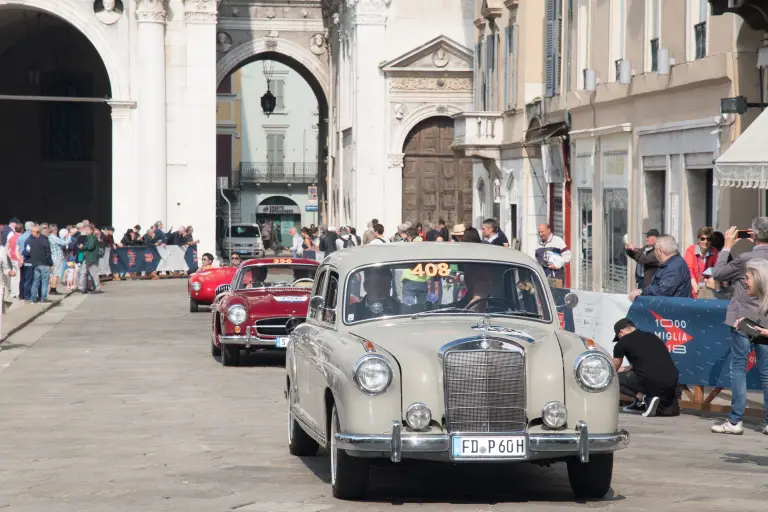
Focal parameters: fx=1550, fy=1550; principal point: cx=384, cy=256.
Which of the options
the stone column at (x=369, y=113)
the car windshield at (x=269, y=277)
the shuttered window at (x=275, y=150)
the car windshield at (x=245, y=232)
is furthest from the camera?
the shuttered window at (x=275, y=150)

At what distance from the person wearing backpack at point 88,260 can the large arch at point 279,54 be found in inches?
788

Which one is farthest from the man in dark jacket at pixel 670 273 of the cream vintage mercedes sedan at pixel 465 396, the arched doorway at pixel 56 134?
the arched doorway at pixel 56 134

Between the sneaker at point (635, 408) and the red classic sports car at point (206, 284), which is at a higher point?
the red classic sports car at point (206, 284)

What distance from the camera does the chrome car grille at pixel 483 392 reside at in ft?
30.1

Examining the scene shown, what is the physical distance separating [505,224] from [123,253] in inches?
556

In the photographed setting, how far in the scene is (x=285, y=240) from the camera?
92812 mm

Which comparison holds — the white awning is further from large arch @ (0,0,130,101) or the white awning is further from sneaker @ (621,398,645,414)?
large arch @ (0,0,130,101)

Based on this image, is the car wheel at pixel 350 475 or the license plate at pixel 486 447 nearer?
Result: the license plate at pixel 486 447

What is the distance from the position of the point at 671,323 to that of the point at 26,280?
2049cm

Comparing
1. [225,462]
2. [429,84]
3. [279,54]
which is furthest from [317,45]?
[225,462]

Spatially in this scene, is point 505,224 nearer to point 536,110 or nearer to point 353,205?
point 536,110

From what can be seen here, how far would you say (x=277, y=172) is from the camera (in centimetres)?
9319

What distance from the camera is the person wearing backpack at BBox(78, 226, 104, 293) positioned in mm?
37281

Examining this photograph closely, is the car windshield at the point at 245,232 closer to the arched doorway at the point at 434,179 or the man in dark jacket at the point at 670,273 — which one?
the arched doorway at the point at 434,179
